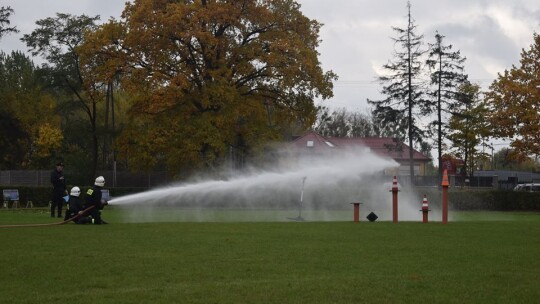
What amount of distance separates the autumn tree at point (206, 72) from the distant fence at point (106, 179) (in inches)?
378

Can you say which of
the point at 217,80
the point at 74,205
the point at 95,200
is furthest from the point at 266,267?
the point at 217,80

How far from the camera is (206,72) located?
48500mm

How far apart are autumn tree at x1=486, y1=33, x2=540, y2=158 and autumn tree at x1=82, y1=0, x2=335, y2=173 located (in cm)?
1401

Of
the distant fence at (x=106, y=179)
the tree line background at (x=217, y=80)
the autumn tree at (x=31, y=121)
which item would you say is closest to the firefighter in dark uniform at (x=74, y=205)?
the tree line background at (x=217, y=80)

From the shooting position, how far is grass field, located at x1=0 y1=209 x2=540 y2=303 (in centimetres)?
943

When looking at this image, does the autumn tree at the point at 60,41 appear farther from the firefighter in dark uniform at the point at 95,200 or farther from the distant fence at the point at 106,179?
the firefighter in dark uniform at the point at 95,200

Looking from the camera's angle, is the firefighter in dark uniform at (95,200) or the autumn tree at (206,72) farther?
the autumn tree at (206,72)

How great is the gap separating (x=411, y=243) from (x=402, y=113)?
145 feet

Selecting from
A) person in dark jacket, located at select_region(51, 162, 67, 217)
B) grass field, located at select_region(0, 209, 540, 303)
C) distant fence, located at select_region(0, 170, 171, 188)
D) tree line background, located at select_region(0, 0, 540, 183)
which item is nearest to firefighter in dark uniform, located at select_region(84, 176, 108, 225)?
grass field, located at select_region(0, 209, 540, 303)

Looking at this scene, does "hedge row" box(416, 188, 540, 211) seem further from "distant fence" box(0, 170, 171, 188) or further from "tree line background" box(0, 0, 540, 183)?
"distant fence" box(0, 170, 171, 188)

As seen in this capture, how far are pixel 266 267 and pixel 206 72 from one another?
123 feet

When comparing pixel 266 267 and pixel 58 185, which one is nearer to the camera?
pixel 266 267

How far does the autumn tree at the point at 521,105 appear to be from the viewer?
50.5 metres

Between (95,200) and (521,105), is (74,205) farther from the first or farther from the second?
(521,105)
